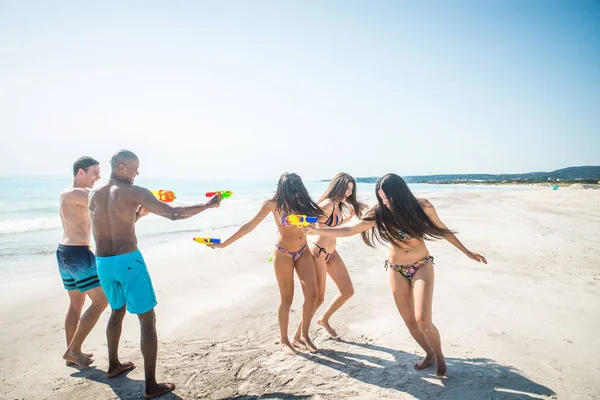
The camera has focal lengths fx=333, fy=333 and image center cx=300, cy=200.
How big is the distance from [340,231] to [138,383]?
281 centimetres

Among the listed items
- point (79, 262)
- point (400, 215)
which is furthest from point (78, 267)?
point (400, 215)

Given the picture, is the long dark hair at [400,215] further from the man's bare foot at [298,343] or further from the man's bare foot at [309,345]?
the man's bare foot at [298,343]

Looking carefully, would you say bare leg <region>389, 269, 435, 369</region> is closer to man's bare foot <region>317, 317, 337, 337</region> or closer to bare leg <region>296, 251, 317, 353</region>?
bare leg <region>296, 251, 317, 353</region>

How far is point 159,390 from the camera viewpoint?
135 inches

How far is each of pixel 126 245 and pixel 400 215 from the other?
2885 millimetres

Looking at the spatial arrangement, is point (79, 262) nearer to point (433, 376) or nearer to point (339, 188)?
point (339, 188)

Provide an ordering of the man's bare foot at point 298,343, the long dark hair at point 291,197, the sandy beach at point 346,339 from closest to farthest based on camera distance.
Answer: the sandy beach at point 346,339 < the long dark hair at point 291,197 < the man's bare foot at point 298,343

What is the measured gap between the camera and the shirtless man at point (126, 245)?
3330mm

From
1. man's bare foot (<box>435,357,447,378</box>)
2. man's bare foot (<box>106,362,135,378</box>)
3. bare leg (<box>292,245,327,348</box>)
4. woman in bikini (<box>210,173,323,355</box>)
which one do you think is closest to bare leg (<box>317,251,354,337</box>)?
bare leg (<box>292,245,327,348</box>)

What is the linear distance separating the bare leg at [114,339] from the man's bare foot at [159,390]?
0.70 meters

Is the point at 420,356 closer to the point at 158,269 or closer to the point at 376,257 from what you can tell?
the point at 376,257

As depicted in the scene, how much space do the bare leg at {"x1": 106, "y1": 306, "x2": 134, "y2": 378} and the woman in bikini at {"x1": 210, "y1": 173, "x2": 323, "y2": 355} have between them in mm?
1398

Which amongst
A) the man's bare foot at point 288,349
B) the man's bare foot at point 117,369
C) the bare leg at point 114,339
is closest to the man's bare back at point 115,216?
the bare leg at point 114,339

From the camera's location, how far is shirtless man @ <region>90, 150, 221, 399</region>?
3.33m
